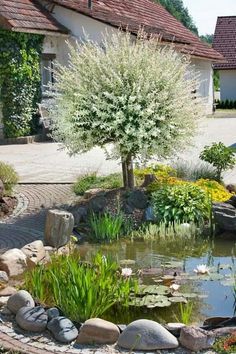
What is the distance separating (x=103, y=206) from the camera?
36.2 feet

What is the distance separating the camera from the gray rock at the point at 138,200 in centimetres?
1110

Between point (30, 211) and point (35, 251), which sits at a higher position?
point (35, 251)

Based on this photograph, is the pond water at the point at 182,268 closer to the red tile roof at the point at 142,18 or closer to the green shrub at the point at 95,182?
the green shrub at the point at 95,182

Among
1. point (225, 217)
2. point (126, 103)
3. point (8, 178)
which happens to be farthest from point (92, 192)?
point (225, 217)

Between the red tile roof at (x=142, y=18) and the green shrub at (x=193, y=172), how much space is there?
6.01 m

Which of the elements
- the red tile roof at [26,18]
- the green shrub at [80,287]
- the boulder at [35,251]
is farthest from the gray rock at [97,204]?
the red tile roof at [26,18]

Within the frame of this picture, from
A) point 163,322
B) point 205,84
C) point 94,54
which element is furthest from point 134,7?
point 163,322

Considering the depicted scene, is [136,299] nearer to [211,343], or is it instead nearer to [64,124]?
[211,343]

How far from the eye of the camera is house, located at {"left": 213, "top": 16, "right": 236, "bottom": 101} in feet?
142

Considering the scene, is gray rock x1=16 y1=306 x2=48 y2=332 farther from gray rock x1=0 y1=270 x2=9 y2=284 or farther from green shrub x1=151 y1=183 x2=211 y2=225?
green shrub x1=151 y1=183 x2=211 y2=225

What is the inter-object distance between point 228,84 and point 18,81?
24957mm

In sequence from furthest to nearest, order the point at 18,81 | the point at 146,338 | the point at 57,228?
1. the point at 18,81
2. the point at 57,228
3. the point at 146,338

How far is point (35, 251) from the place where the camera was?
8.56 metres

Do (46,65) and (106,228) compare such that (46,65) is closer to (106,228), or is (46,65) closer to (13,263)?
(106,228)
